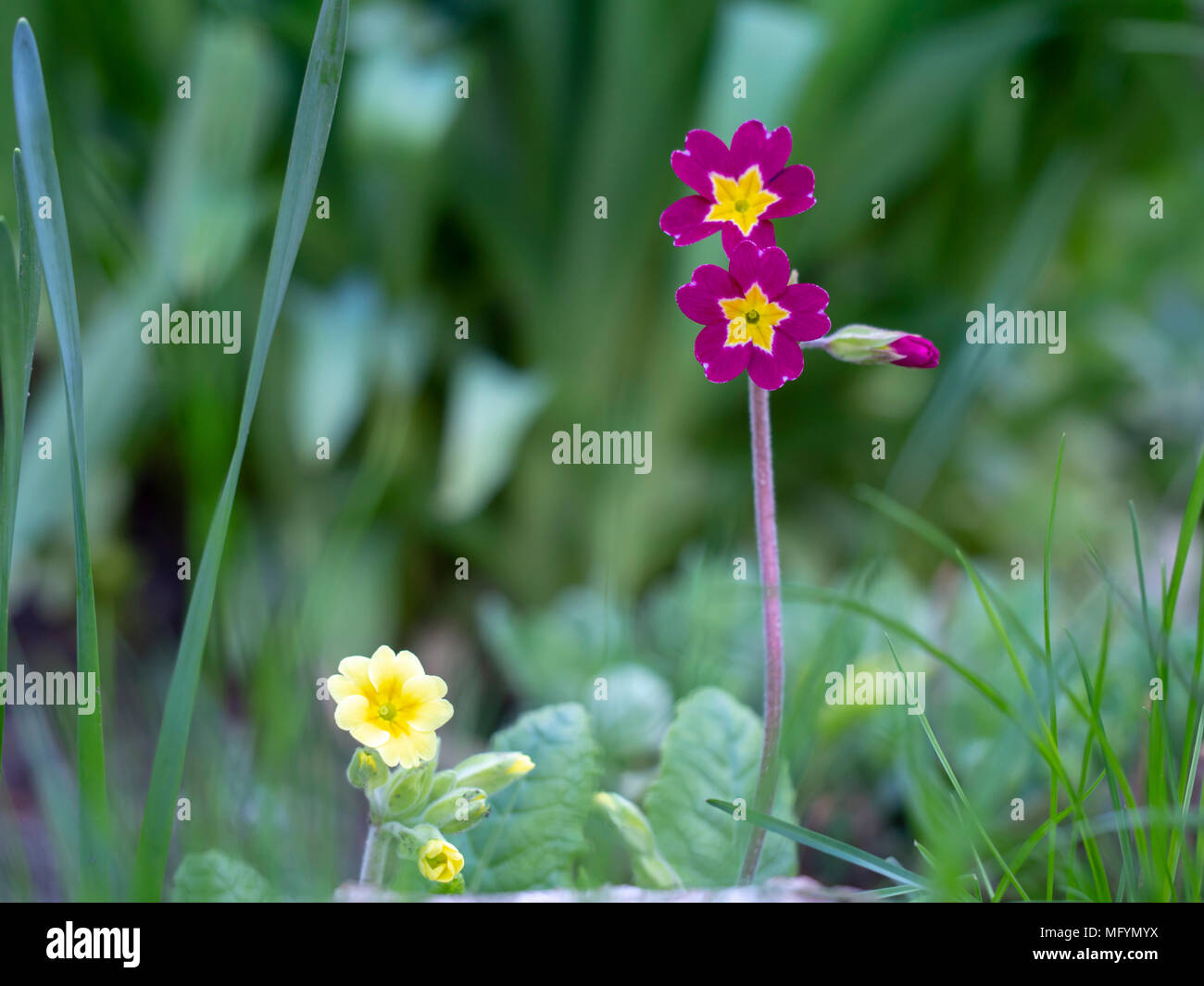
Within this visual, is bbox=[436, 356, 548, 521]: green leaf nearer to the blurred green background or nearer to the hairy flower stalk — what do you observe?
the blurred green background

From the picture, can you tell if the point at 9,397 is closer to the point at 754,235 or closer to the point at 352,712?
the point at 352,712

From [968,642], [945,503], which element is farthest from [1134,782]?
[945,503]

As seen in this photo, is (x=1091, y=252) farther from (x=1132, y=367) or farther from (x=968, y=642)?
(x=968, y=642)

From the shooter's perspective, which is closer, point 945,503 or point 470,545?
point 470,545

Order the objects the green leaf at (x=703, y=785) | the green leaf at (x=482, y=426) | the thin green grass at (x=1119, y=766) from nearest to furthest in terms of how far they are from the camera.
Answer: the thin green grass at (x=1119, y=766), the green leaf at (x=703, y=785), the green leaf at (x=482, y=426)

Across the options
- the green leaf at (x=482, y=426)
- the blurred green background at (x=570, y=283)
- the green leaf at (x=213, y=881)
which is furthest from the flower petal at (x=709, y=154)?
the green leaf at (x=482, y=426)

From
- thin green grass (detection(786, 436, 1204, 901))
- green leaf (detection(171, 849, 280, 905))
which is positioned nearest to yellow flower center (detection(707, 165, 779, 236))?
thin green grass (detection(786, 436, 1204, 901))

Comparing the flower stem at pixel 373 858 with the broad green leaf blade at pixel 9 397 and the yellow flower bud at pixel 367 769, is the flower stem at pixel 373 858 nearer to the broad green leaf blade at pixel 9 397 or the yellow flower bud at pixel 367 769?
the yellow flower bud at pixel 367 769
